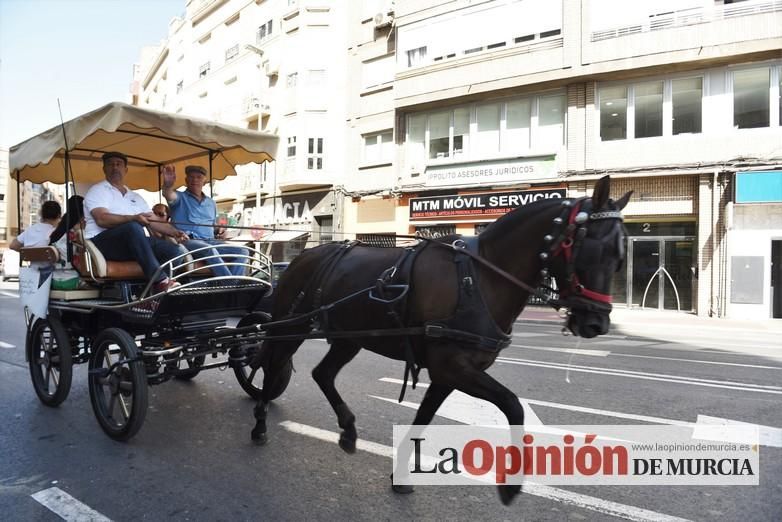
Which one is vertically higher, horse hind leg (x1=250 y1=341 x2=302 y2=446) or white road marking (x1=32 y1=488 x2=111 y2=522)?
horse hind leg (x1=250 y1=341 x2=302 y2=446)

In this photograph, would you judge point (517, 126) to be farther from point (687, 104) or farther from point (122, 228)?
point (122, 228)

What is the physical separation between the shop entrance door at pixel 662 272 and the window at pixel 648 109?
3538 mm

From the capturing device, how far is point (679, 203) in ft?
52.7

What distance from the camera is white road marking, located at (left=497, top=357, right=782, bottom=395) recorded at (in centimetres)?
625

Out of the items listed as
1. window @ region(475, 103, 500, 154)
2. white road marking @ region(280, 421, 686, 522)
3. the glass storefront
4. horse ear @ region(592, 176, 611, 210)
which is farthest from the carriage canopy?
window @ region(475, 103, 500, 154)

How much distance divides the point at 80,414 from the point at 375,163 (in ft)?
60.7

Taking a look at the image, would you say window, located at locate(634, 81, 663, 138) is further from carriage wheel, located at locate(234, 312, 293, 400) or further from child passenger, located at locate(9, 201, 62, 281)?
child passenger, located at locate(9, 201, 62, 281)

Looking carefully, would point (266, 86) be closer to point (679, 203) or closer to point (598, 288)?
point (679, 203)

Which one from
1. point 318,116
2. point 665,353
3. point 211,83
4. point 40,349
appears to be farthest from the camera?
point 211,83

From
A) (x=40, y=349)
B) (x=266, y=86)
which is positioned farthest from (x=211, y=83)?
(x=40, y=349)

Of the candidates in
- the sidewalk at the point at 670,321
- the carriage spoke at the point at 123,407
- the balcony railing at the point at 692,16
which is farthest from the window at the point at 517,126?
the carriage spoke at the point at 123,407

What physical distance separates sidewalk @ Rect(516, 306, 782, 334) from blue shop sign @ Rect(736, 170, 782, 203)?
11.5 ft

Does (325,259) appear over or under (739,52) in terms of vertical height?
under

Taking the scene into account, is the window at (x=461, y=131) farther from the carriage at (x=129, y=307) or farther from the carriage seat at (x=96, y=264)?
the carriage seat at (x=96, y=264)
